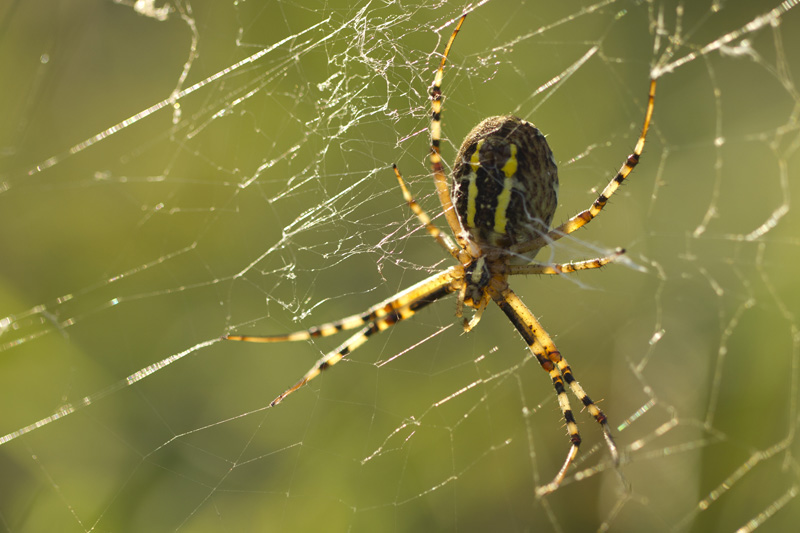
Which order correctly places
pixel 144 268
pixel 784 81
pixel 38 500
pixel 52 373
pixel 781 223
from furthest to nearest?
1. pixel 784 81
2. pixel 781 223
3. pixel 144 268
4. pixel 52 373
5. pixel 38 500

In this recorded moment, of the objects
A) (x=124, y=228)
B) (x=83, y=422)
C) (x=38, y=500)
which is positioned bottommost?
(x=38, y=500)

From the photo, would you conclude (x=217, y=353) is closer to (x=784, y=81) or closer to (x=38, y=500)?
(x=38, y=500)

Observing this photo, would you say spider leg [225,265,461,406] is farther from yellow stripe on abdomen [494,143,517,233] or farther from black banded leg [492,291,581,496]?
yellow stripe on abdomen [494,143,517,233]

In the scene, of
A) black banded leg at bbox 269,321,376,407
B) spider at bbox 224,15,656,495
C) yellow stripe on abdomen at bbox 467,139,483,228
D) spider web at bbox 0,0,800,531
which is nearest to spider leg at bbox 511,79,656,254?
spider at bbox 224,15,656,495

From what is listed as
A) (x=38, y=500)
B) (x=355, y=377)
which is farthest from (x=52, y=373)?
(x=355, y=377)

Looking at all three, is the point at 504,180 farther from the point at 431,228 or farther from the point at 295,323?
the point at 295,323

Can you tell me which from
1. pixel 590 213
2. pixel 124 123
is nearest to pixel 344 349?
pixel 590 213
